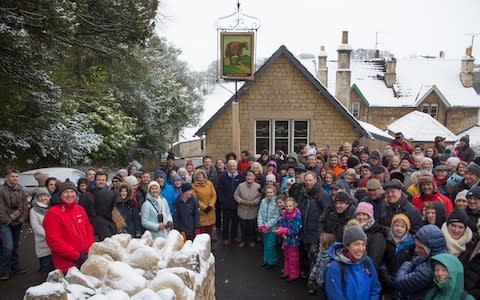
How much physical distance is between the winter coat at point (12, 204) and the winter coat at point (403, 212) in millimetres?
6041

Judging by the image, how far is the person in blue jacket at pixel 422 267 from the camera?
3429 millimetres

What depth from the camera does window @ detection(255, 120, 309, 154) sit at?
14.9 m

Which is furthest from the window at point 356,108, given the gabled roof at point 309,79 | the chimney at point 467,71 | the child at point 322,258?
the child at point 322,258

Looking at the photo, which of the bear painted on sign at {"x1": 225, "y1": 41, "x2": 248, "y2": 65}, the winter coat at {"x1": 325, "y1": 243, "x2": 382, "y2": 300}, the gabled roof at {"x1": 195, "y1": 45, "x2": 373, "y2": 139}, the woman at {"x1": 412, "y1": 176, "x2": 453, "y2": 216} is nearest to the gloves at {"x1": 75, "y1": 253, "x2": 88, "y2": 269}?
the winter coat at {"x1": 325, "y1": 243, "x2": 382, "y2": 300}

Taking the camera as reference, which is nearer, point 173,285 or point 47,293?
point 47,293

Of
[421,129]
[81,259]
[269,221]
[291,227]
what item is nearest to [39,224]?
[81,259]

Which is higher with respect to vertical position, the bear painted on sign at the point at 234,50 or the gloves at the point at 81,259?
the bear painted on sign at the point at 234,50

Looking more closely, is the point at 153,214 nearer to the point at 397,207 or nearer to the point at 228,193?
the point at 228,193

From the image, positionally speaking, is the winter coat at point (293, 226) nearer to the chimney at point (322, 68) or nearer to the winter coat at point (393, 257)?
the winter coat at point (393, 257)

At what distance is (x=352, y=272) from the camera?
144 inches

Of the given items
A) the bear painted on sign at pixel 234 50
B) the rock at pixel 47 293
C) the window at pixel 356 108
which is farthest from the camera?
the window at pixel 356 108

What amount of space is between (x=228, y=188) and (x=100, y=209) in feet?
9.56

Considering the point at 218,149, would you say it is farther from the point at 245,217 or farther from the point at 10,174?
the point at 10,174

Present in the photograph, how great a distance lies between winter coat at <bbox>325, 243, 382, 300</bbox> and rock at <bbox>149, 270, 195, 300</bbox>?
1491 mm
